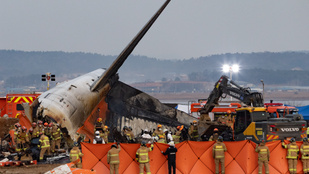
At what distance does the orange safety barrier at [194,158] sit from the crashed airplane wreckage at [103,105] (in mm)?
5842

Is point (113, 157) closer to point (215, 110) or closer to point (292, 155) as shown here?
point (292, 155)

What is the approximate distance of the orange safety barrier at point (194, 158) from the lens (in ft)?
61.7

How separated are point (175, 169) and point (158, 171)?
776 millimetres

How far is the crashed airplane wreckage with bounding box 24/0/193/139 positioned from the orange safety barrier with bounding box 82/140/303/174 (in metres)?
5.84

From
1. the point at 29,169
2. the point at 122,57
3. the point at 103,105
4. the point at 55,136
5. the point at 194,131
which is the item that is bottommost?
the point at 29,169

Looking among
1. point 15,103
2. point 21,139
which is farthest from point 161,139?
point 15,103

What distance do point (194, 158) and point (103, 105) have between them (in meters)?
12.4

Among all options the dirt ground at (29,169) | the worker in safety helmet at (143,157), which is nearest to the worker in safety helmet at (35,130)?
the dirt ground at (29,169)

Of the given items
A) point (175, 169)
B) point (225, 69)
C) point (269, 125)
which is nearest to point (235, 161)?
point (175, 169)

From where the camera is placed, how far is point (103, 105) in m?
30.4

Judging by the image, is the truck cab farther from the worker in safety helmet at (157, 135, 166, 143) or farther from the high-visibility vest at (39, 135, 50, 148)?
the high-visibility vest at (39, 135, 50, 148)

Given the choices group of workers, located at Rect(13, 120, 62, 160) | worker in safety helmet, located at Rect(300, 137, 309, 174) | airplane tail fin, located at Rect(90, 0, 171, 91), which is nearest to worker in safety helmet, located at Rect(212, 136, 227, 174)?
worker in safety helmet, located at Rect(300, 137, 309, 174)

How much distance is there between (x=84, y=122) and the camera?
27.2m

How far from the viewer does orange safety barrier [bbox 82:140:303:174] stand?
18.8 m
